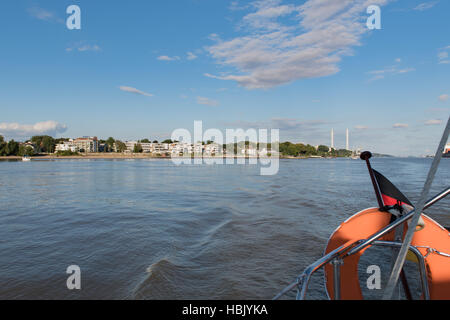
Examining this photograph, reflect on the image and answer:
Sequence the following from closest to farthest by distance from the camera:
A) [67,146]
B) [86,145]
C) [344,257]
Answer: [344,257], [67,146], [86,145]

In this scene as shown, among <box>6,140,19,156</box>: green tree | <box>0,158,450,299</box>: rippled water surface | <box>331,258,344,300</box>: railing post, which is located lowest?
<box>0,158,450,299</box>: rippled water surface

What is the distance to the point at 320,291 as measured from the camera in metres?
3.96

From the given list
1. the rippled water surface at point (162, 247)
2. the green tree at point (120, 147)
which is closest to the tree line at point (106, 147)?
the green tree at point (120, 147)

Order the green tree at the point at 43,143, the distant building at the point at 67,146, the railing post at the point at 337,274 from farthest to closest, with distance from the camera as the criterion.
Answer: the distant building at the point at 67,146 < the green tree at the point at 43,143 < the railing post at the point at 337,274

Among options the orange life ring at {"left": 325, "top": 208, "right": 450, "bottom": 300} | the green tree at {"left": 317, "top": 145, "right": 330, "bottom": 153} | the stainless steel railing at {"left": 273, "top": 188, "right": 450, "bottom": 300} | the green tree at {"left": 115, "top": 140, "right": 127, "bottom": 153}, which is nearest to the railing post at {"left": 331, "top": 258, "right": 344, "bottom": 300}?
the stainless steel railing at {"left": 273, "top": 188, "right": 450, "bottom": 300}

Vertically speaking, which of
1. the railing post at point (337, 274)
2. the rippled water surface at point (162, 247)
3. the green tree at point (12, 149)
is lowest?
the rippled water surface at point (162, 247)

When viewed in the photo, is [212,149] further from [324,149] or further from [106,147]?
[324,149]

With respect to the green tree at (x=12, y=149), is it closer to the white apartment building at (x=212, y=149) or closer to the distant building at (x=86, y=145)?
the distant building at (x=86, y=145)

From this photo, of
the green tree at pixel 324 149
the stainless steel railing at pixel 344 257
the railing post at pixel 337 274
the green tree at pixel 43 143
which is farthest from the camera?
the green tree at pixel 324 149

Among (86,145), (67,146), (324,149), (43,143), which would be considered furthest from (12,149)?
(324,149)

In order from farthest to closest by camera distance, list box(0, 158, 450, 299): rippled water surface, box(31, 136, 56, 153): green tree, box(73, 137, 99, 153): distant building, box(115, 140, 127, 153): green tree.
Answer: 1. box(115, 140, 127, 153): green tree
2. box(73, 137, 99, 153): distant building
3. box(31, 136, 56, 153): green tree
4. box(0, 158, 450, 299): rippled water surface

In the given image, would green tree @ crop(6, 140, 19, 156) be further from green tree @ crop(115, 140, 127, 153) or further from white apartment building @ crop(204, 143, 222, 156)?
white apartment building @ crop(204, 143, 222, 156)

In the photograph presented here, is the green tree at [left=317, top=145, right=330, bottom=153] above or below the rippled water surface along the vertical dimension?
above
